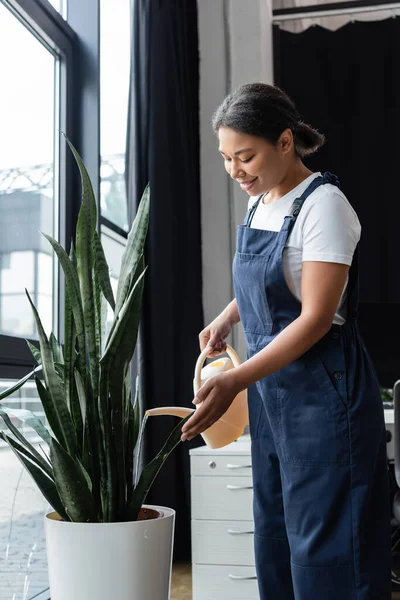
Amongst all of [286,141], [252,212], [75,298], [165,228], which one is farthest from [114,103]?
[75,298]

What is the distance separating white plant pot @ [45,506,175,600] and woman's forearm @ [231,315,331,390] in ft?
0.90

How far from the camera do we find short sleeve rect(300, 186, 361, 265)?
47.4 inches

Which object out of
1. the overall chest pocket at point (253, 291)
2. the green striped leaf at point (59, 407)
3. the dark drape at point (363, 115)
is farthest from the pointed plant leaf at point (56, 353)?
the dark drape at point (363, 115)

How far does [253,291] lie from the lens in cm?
134

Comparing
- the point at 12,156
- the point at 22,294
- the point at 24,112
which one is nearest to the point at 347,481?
the point at 22,294

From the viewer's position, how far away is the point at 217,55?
3.34 m

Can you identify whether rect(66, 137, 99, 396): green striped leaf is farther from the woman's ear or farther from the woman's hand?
the woman's ear

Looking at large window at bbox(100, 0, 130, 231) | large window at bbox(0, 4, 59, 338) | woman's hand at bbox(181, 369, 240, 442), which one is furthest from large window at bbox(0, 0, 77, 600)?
woman's hand at bbox(181, 369, 240, 442)

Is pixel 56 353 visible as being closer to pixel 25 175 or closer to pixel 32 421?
pixel 32 421

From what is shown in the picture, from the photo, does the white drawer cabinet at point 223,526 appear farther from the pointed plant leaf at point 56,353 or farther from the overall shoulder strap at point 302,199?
the overall shoulder strap at point 302,199

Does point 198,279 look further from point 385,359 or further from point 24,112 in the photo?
point 24,112

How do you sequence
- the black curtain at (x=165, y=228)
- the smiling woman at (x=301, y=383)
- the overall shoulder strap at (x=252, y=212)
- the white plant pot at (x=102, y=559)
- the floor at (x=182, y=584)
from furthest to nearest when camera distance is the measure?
the black curtain at (x=165, y=228)
the floor at (x=182, y=584)
the overall shoulder strap at (x=252, y=212)
the smiling woman at (x=301, y=383)
the white plant pot at (x=102, y=559)

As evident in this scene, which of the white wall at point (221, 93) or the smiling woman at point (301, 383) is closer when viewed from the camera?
the smiling woman at point (301, 383)

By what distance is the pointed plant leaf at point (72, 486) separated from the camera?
114 centimetres
